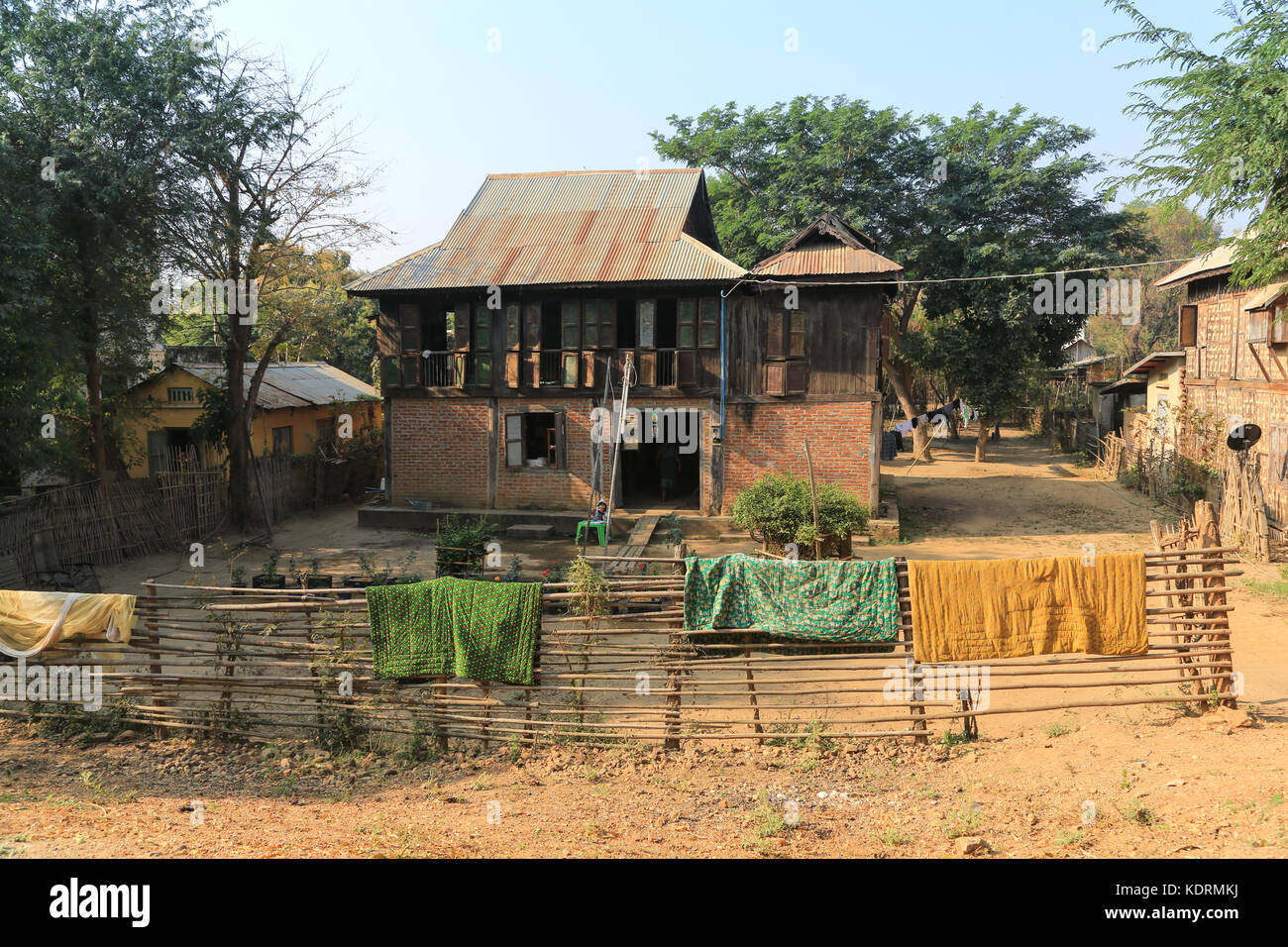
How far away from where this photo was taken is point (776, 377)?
19.1 m

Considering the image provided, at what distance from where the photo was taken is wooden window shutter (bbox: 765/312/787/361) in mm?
19000

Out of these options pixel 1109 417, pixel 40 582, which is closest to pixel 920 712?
pixel 40 582

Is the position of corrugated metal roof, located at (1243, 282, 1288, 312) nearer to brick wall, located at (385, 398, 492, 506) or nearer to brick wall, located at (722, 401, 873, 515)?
brick wall, located at (722, 401, 873, 515)

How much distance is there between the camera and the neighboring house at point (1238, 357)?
1589cm

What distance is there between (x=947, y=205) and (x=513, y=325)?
14.7 m

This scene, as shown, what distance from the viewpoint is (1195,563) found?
8070 mm

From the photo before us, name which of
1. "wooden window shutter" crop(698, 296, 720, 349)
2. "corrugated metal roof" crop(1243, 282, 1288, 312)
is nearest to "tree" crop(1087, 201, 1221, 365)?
"corrugated metal roof" crop(1243, 282, 1288, 312)

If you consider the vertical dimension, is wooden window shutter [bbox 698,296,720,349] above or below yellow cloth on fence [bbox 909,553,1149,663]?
above

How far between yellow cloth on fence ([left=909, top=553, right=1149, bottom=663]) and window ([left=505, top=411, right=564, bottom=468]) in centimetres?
1300

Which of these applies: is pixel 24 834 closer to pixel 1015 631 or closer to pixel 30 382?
pixel 1015 631

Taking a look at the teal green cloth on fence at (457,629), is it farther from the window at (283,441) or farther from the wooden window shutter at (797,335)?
the window at (283,441)

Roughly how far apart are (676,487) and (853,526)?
26.8 feet

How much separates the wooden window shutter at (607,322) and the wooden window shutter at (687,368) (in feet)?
4.92

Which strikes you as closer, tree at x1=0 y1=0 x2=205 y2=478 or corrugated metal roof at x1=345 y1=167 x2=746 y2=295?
tree at x1=0 y1=0 x2=205 y2=478
